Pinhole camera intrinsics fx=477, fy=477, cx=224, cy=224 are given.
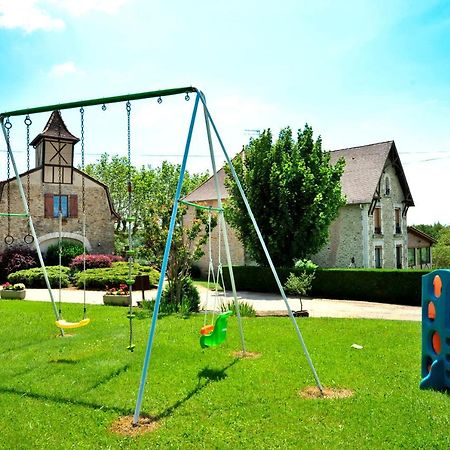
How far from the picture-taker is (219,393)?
241 inches

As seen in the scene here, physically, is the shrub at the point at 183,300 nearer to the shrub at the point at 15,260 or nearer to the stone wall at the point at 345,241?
the stone wall at the point at 345,241

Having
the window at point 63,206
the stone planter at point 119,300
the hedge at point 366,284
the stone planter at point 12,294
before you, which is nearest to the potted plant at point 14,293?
the stone planter at point 12,294

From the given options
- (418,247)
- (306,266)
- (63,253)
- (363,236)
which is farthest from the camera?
(418,247)

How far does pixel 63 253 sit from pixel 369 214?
16305mm

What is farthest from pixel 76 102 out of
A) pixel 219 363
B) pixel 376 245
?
pixel 376 245

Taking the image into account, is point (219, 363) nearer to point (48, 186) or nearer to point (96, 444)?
point (96, 444)

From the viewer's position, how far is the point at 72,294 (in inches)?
742

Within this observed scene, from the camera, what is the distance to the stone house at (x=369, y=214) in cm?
2519

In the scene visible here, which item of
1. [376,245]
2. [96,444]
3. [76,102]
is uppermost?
[76,102]

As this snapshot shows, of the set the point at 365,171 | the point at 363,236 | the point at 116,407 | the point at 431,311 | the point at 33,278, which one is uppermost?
the point at 365,171

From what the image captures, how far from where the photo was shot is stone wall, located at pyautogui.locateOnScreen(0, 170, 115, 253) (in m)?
25.5

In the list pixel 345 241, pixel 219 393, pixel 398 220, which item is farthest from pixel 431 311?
pixel 398 220

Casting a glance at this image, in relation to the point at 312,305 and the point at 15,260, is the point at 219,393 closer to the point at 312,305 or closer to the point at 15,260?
the point at 312,305

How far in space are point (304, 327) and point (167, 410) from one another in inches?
239
